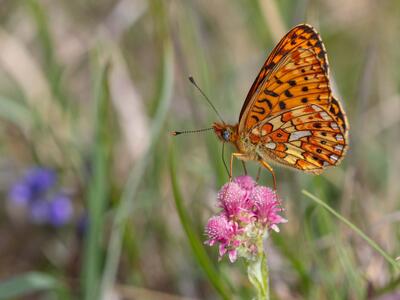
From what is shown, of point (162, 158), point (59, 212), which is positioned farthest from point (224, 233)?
point (59, 212)

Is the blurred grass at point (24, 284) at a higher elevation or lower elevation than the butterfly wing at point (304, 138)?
lower

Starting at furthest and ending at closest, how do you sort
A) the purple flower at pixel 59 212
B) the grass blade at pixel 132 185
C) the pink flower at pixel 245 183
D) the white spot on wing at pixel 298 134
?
the purple flower at pixel 59 212 < the grass blade at pixel 132 185 < the white spot on wing at pixel 298 134 < the pink flower at pixel 245 183

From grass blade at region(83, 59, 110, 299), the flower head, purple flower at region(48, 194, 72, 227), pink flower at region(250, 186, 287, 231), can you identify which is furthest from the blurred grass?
pink flower at region(250, 186, 287, 231)

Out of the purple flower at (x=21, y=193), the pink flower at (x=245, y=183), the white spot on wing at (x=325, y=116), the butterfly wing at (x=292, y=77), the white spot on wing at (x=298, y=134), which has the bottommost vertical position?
the pink flower at (x=245, y=183)

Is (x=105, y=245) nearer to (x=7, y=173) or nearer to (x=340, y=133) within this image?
(x=7, y=173)

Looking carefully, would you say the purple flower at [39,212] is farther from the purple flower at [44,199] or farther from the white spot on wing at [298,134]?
the white spot on wing at [298,134]

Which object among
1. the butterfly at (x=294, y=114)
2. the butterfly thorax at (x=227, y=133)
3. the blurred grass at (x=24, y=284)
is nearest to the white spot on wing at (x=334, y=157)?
the butterfly at (x=294, y=114)

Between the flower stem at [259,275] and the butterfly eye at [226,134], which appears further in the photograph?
the butterfly eye at [226,134]
